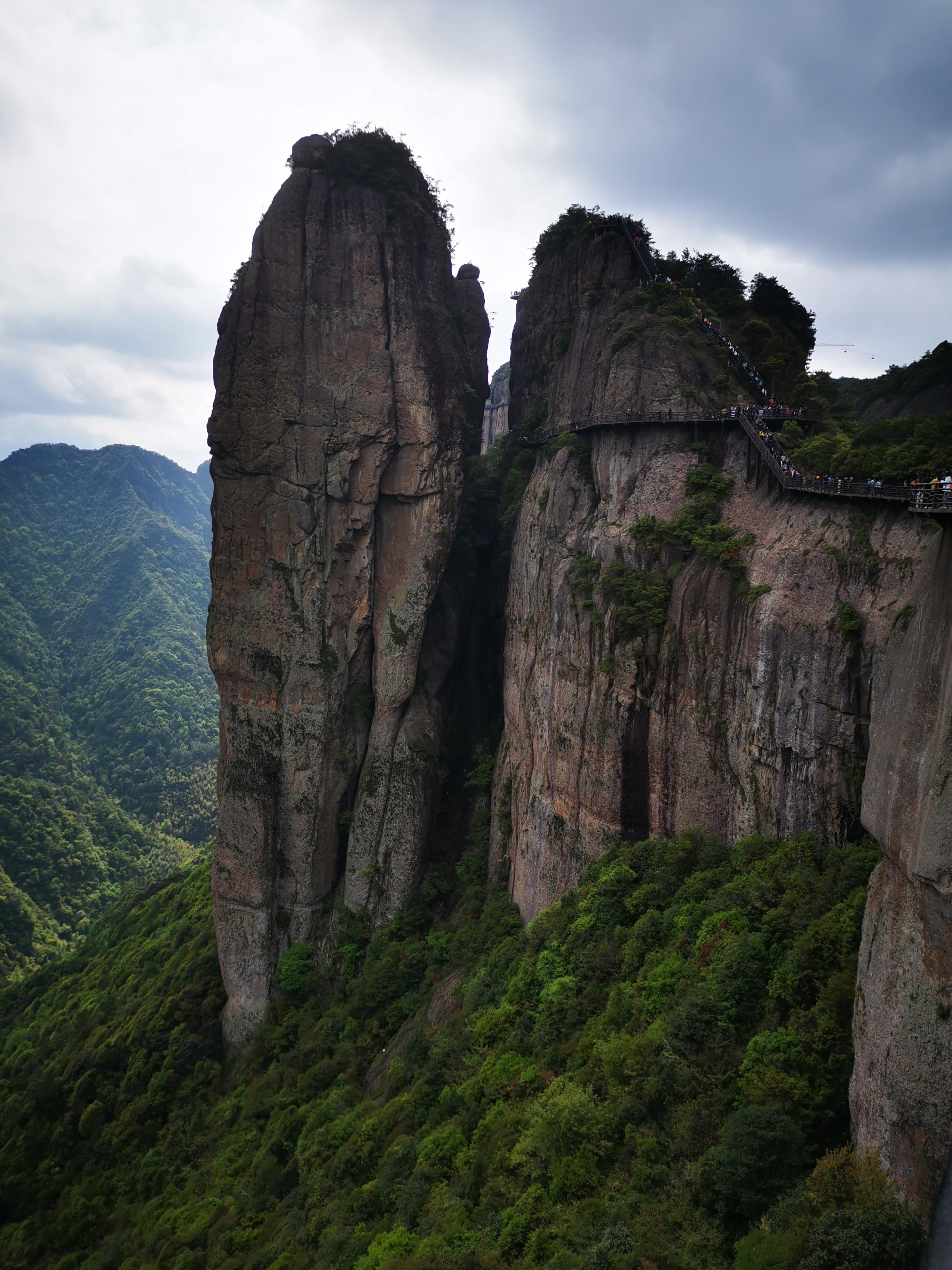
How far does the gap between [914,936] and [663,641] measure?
13788mm

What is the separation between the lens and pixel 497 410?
3521 inches

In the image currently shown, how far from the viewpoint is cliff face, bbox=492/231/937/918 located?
20.3m

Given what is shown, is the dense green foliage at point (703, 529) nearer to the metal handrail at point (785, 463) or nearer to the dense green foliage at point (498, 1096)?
the metal handrail at point (785, 463)

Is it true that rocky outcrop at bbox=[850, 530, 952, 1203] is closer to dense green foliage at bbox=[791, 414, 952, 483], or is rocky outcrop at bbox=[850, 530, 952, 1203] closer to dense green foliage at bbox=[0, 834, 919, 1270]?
dense green foliage at bbox=[0, 834, 919, 1270]

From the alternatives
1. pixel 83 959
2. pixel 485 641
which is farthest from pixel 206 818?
pixel 485 641

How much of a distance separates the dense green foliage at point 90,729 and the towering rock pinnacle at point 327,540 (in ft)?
165

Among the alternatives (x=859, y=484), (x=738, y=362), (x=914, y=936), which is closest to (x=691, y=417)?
(x=738, y=362)

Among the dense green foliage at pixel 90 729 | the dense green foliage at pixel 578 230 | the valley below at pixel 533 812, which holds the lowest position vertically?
the dense green foliage at pixel 90 729

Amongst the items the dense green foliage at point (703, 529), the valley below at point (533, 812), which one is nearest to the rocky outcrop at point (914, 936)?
the valley below at point (533, 812)

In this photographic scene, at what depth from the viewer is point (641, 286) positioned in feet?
113

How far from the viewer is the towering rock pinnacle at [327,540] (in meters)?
34.9

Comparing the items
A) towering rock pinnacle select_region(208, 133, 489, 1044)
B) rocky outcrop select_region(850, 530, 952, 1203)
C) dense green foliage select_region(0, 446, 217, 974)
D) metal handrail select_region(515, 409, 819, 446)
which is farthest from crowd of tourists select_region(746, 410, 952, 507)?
dense green foliage select_region(0, 446, 217, 974)

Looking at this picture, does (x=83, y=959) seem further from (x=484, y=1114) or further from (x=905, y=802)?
(x=905, y=802)

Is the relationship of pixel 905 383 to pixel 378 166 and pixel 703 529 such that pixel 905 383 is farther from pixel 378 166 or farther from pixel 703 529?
pixel 378 166
